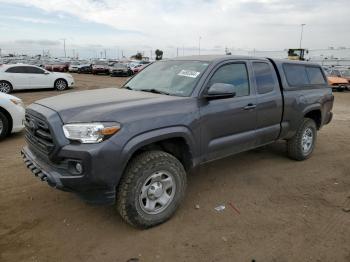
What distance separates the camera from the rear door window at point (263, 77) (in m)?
5.09

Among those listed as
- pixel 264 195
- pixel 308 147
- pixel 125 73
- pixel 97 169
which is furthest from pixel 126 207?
pixel 125 73

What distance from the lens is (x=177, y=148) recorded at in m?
4.14

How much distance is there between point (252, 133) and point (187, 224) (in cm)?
174

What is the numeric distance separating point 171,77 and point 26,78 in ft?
50.3

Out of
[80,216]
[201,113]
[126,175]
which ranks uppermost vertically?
[201,113]

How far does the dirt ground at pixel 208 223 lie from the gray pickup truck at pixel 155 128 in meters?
0.38

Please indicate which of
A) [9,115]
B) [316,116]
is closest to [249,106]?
[316,116]

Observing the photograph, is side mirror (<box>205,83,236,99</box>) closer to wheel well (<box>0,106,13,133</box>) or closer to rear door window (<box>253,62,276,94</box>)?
rear door window (<box>253,62,276,94</box>)

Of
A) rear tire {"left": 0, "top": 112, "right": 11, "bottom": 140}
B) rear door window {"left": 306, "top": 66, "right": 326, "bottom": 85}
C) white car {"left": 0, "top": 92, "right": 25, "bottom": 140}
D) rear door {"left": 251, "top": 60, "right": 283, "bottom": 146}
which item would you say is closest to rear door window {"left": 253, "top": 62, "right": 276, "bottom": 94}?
rear door {"left": 251, "top": 60, "right": 283, "bottom": 146}

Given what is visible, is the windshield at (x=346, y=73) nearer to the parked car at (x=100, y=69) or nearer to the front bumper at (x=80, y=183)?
the parked car at (x=100, y=69)

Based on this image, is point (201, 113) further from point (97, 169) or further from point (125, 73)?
point (125, 73)

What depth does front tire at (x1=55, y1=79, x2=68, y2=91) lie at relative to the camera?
19.4 meters

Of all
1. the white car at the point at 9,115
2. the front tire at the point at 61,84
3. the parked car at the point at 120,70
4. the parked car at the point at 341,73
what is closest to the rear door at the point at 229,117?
the white car at the point at 9,115

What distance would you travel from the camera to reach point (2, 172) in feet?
17.7
